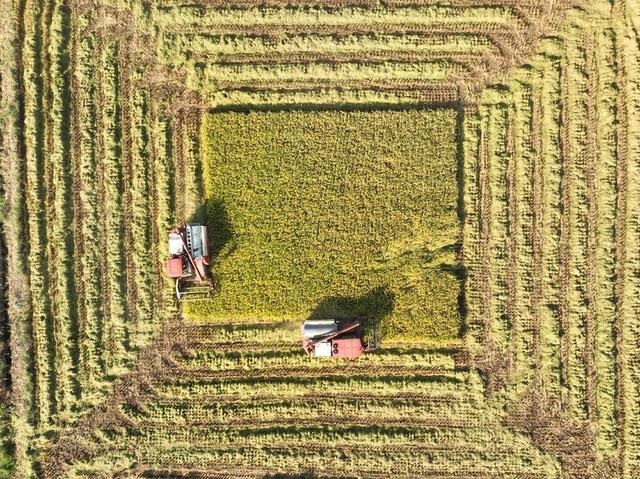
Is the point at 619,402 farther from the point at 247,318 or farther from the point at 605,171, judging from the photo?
the point at 247,318

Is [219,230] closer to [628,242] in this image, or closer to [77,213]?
[77,213]

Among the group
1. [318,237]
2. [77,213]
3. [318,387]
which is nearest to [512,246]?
[318,237]

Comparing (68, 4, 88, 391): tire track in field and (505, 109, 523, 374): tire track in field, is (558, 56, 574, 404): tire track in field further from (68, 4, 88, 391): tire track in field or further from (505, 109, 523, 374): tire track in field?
(68, 4, 88, 391): tire track in field

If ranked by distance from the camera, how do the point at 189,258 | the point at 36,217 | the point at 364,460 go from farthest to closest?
1. the point at 36,217
2. the point at 364,460
3. the point at 189,258

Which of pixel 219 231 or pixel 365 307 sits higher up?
pixel 219 231

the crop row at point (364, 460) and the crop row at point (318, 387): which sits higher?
the crop row at point (318, 387)

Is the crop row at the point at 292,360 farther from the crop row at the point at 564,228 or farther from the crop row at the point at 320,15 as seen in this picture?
the crop row at the point at 320,15

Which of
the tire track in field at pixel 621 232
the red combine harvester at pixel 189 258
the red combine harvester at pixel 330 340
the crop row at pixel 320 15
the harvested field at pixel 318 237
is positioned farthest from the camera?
the crop row at pixel 320 15

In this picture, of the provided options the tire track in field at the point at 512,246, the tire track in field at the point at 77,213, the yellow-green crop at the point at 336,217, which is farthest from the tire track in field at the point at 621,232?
the tire track in field at the point at 77,213
